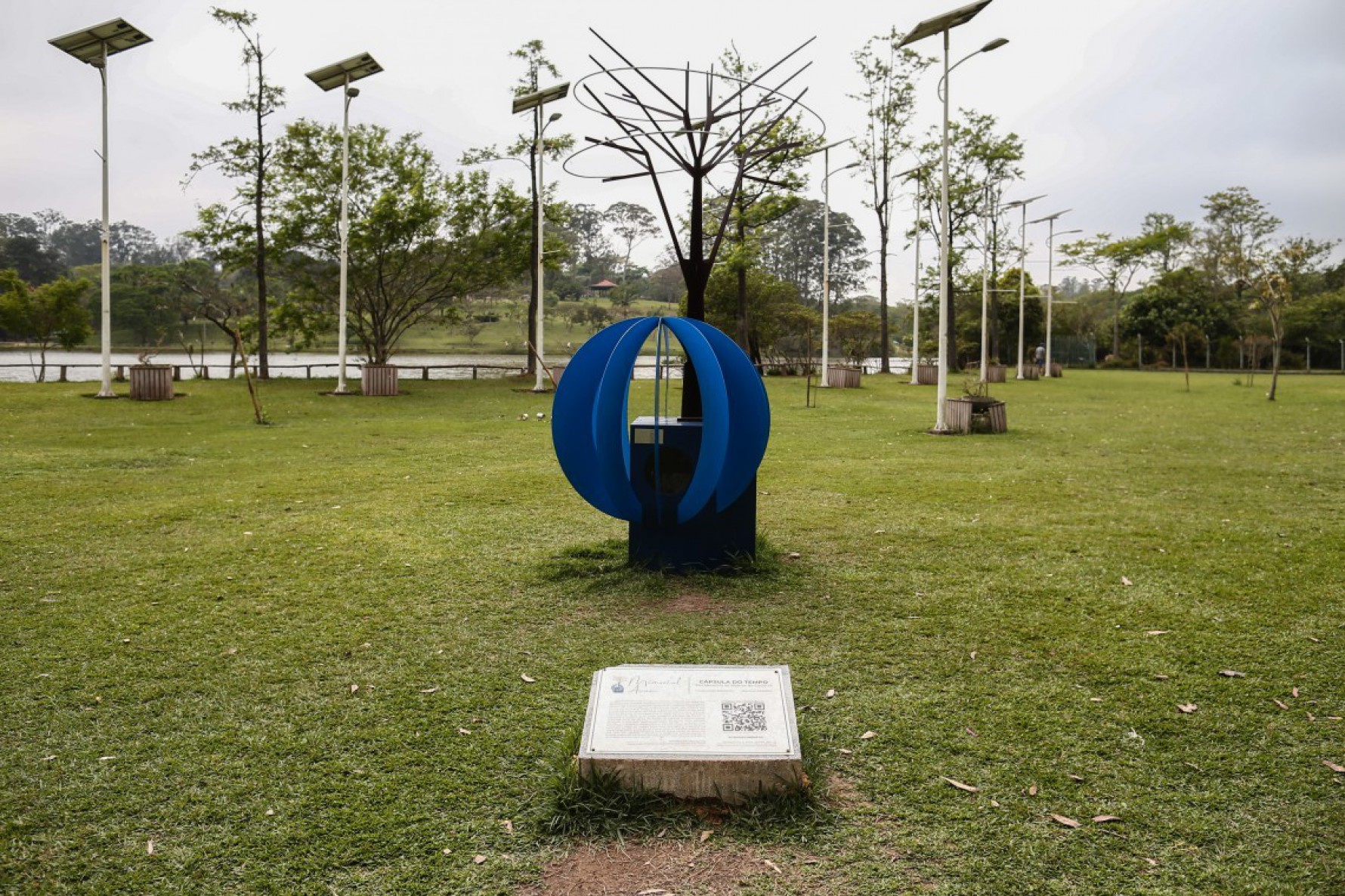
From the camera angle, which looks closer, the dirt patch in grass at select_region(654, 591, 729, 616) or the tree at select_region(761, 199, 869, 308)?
the dirt patch in grass at select_region(654, 591, 729, 616)

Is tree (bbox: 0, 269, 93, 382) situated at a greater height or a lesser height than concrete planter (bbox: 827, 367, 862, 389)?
greater

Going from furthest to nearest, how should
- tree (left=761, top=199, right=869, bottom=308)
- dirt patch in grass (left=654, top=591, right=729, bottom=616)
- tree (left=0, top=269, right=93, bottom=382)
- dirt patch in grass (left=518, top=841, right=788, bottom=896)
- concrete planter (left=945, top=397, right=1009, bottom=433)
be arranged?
tree (left=761, top=199, right=869, bottom=308)
tree (left=0, top=269, right=93, bottom=382)
concrete planter (left=945, top=397, right=1009, bottom=433)
dirt patch in grass (left=654, top=591, right=729, bottom=616)
dirt patch in grass (left=518, top=841, right=788, bottom=896)

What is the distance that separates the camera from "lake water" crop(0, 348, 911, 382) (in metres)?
Result: 35.2

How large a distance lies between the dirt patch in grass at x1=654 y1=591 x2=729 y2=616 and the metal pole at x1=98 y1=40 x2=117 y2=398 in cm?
A: 1888

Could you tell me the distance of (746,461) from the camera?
23.2 ft

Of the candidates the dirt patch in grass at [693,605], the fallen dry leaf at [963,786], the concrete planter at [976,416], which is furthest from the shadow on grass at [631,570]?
the concrete planter at [976,416]

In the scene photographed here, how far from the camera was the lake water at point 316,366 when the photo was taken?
35188 millimetres

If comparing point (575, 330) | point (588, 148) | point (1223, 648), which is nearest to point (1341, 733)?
point (1223, 648)

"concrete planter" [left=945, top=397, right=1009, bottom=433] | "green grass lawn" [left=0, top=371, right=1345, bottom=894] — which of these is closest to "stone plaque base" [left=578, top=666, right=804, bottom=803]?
"green grass lawn" [left=0, top=371, right=1345, bottom=894]

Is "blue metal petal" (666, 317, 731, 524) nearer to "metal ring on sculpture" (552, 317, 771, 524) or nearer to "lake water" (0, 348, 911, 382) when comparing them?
"metal ring on sculpture" (552, 317, 771, 524)

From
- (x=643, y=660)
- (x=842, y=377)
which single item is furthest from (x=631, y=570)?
(x=842, y=377)

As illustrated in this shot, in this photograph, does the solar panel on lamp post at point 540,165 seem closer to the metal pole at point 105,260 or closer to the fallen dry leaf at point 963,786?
the metal pole at point 105,260

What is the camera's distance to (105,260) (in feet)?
69.5

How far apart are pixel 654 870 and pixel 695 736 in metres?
0.59
